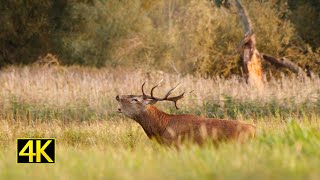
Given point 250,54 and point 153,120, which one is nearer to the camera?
point 153,120

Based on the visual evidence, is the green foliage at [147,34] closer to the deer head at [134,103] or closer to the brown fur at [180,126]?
the deer head at [134,103]

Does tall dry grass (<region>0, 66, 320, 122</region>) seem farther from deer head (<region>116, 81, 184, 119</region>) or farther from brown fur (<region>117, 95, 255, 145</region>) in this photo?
brown fur (<region>117, 95, 255, 145</region>)

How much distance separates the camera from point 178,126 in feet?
37.2

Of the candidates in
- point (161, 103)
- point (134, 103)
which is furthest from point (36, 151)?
point (161, 103)

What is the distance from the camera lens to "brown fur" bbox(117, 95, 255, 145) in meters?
10.7

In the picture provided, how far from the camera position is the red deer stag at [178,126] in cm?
1067

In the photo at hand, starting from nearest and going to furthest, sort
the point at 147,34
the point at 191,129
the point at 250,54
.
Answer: the point at 191,129 → the point at 250,54 → the point at 147,34

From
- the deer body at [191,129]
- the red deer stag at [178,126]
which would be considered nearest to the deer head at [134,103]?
the red deer stag at [178,126]

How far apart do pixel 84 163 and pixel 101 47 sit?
3099cm

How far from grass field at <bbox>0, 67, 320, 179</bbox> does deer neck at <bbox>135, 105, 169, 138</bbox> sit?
32cm

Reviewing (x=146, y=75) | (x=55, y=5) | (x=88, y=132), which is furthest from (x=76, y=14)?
(x=88, y=132)

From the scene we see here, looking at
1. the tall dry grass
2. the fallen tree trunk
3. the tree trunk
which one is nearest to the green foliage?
the fallen tree trunk

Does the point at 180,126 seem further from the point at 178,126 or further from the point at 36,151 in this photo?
the point at 36,151

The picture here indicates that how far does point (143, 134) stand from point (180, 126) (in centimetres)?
206
